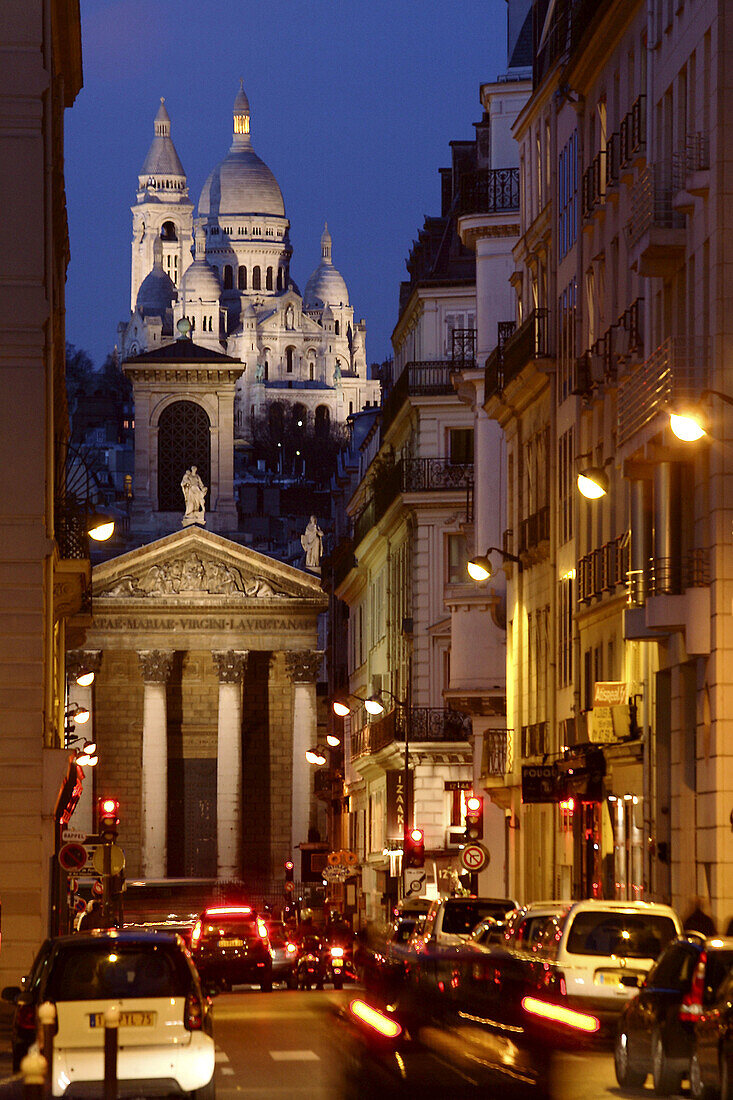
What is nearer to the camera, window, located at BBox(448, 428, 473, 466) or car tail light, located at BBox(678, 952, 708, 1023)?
car tail light, located at BBox(678, 952, 708, 1023)

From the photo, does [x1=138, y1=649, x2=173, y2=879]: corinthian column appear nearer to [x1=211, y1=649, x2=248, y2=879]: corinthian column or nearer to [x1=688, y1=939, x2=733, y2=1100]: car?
[x1=211, y1=649, x2=248, y2=879]: corinthian column

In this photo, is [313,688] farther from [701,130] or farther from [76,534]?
[701,130]

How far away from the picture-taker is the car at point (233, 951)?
4494 cm

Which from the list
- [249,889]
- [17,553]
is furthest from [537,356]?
[249,889]

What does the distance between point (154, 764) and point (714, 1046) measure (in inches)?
3560

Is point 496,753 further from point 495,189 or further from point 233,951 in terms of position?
point 495,189

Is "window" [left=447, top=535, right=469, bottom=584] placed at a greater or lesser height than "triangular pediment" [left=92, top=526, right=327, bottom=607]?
lesser

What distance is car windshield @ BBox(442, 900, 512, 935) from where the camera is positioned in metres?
32.4

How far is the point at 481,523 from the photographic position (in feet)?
191

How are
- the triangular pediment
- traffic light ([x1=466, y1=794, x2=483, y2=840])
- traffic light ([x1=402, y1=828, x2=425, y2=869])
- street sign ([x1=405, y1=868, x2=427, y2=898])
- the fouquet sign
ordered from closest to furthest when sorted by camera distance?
1. traffic light ([x1=466, y1=794, x2=483, y2=840])
2. traffic light ([x1=402, y1=828, x2=425, y2=869])
3. street sign ([x1=405, y1=868, x2=427, y2=898])
4. the fouquet sign
5. the triangular pediment

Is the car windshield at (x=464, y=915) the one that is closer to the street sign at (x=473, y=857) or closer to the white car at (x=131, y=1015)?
the white car at (x=131, y=1015)

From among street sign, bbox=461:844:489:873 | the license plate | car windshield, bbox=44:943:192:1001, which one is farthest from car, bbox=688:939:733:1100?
street sign, bbox=461:844:489:873

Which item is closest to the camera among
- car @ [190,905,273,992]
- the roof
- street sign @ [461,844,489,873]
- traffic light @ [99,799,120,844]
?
car @ [190,905,273,992]

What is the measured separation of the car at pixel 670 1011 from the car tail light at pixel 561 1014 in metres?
0.66
